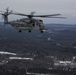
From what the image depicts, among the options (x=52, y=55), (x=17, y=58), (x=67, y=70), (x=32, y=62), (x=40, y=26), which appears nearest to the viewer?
(x=40, y=26)

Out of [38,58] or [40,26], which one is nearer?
[40,26]

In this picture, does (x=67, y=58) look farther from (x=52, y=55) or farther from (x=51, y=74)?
(x=51, y=74)

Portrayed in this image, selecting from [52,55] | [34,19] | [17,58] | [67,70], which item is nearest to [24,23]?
[34,19]

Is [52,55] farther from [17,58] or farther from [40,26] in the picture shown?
[40,26]

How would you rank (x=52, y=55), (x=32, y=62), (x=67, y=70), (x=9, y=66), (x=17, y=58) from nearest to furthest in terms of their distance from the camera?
(x=67, y=70) < (x=9, y=66) < (x=32, y=62) < (x=17, y=58) < (x=52, y=55)

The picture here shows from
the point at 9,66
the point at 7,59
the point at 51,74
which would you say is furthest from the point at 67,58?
the point at 51,74

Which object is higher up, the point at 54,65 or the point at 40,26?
the point at 40,26

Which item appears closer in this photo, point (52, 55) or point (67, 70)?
point (67, 70)

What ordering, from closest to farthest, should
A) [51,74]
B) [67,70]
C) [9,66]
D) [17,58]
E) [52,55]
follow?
1. [51,74]
2. [67,70]
3. [9,66]
4. [17,58]
5. [52,55]

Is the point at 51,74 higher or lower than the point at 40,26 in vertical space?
lower
